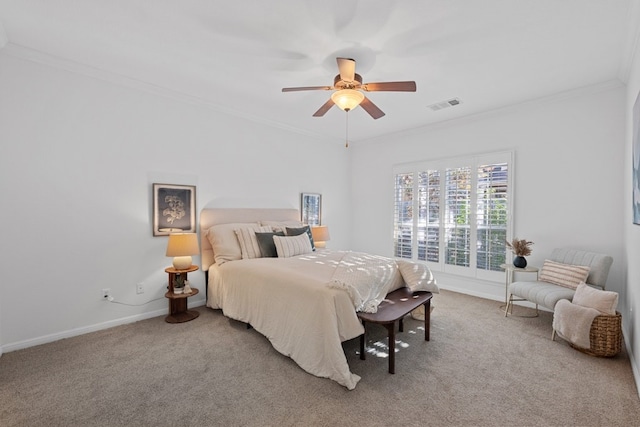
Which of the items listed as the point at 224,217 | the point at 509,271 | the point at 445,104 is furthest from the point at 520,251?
the point at 224,217

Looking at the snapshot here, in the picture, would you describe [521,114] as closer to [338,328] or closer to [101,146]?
[338,328]

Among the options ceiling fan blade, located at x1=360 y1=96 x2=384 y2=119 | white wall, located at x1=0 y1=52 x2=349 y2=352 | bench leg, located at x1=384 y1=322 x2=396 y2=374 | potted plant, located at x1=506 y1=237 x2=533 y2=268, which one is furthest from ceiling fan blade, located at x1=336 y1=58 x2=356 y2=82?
potted plant, located at x1=506 y1=237 x2=533 y2=268

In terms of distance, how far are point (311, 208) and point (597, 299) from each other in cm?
391

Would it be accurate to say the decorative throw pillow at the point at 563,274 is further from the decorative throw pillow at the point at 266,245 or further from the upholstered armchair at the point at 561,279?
the decorative throw pillow at the point at 266,245

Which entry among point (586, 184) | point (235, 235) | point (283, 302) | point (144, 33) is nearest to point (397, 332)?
point (283, 302)

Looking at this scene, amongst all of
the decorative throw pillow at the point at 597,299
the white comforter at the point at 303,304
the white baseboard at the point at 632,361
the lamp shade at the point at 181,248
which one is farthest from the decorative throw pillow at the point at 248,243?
the white baseboard at the point at 632,361

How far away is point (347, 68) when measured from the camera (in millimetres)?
2516

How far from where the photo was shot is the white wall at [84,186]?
8.77 ft

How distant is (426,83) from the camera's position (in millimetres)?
3328

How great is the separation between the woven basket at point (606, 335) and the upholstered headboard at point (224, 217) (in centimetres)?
388

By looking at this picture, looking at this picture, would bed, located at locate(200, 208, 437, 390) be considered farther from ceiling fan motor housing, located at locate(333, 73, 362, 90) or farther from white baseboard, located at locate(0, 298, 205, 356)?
ceiling fan motor housing, located at locate(333, 73, 362, 90)

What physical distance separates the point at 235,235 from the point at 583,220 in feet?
14.1

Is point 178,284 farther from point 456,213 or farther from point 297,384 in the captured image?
point 456,213

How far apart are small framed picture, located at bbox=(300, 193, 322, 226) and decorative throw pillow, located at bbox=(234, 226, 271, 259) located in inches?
58.9
